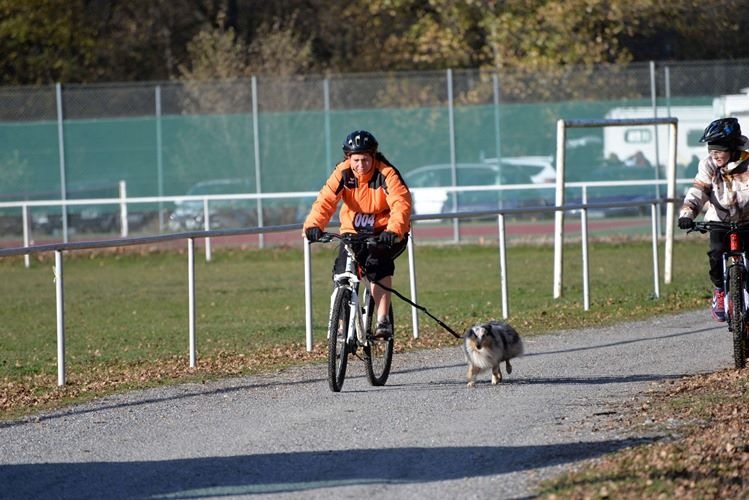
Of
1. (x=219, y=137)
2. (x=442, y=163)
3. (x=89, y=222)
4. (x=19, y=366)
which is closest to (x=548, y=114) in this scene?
(x=442, y=163)

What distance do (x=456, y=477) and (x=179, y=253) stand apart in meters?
22.6

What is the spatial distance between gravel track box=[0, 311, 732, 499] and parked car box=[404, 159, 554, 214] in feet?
54.6

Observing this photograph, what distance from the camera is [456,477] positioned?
24.7ft

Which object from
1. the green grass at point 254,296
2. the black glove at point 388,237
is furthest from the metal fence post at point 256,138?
the black glove at point 388,237

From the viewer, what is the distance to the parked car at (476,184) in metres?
29.1

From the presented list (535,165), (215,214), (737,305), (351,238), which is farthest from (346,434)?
(535,165)

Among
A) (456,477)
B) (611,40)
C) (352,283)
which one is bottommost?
(456,477)

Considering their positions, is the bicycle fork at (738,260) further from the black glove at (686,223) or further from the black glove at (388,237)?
the black glove at (388,237)

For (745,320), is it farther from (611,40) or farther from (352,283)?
(611,40)

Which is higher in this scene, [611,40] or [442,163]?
[611,40]

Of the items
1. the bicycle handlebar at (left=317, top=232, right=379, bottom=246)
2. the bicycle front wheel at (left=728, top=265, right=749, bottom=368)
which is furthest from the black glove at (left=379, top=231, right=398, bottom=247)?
the bicycle front wheel at (left=728, top=265, right=749, bottom=368)

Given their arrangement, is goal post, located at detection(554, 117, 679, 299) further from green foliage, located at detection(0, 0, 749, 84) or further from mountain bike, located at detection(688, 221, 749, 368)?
green foliage, located at detection(0, 0, 749, 84)

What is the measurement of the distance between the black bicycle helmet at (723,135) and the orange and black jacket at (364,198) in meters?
2.27

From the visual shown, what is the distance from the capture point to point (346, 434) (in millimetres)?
8836
